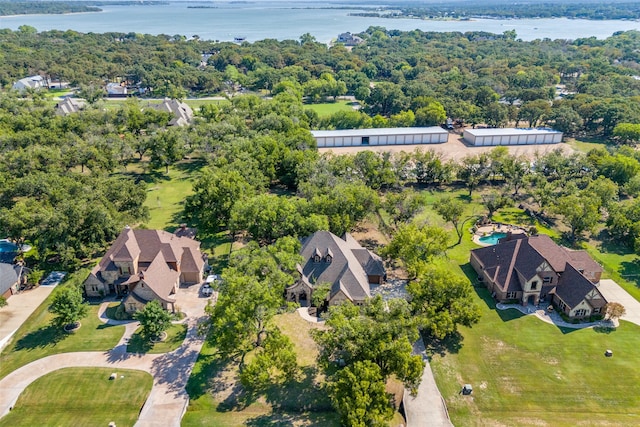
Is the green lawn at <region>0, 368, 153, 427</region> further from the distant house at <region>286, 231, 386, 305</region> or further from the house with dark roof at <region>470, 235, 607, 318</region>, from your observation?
the house with dark roof at <region>470, 235, 607, 318</region>

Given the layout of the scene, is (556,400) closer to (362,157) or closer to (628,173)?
(362,157)

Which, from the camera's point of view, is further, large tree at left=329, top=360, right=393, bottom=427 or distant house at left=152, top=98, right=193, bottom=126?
distant house at left=152, top=98, right=193, bottom=126

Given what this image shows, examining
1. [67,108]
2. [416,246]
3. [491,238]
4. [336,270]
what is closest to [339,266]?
[336,270]

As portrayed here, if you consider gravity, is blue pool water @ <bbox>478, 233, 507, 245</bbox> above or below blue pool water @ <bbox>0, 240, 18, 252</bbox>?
below

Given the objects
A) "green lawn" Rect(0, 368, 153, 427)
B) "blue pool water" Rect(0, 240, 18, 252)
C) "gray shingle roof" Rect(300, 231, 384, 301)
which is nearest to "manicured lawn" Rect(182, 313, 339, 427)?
"green lawn" Rect(0, 368, 153, 427)

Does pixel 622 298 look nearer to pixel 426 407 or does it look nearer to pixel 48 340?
pixel 426 407
